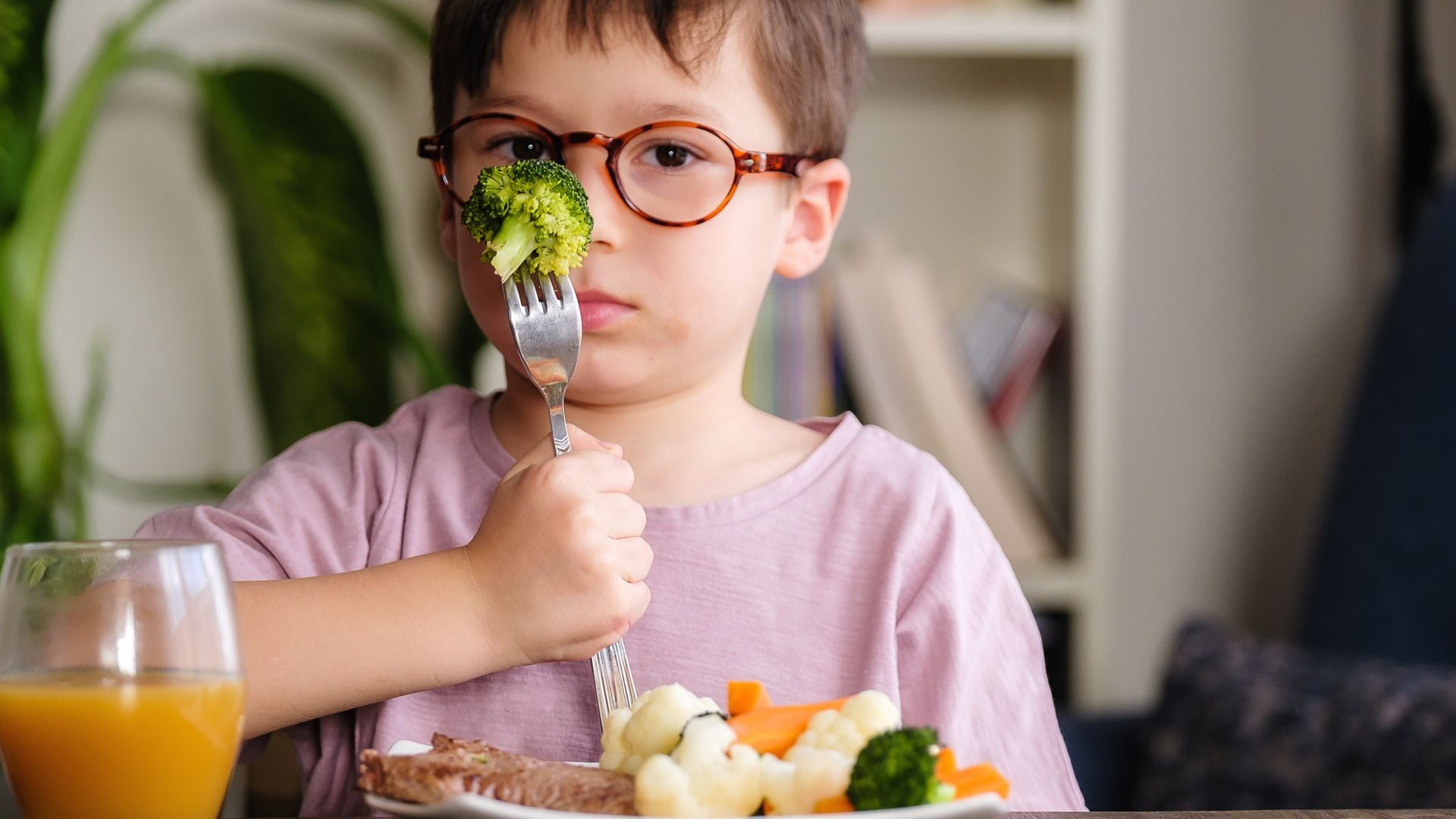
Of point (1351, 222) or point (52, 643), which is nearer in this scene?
point (52, 643)

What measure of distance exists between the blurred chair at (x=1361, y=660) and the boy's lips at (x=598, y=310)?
1.09 m

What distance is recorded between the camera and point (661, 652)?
0.98 metres

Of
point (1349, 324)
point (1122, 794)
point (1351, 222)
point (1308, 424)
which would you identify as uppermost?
point (1351, 222)

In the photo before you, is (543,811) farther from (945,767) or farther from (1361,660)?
(1361,660)

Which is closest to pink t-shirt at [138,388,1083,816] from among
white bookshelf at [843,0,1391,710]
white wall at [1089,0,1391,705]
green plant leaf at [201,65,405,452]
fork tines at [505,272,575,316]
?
fork tines at [505,272,575,316]

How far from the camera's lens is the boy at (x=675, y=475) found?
37.9 inches

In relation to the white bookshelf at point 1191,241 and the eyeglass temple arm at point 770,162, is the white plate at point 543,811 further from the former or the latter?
the white bookshelf at point 1191,241

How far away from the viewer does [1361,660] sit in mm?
1805

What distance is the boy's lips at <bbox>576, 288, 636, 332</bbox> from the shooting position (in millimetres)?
976

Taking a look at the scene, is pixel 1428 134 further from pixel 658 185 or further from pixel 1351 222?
pixel 658 185

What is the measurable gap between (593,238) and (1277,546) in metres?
1.92

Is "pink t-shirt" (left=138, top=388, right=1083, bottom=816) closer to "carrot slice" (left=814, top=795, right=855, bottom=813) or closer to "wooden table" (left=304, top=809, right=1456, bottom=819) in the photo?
"wooden table" (left=304, top=809, right=1456, bottom=819)

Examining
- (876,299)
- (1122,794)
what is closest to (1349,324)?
(876,299)

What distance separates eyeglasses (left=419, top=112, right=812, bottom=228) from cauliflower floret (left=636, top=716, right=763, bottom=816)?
447mm
